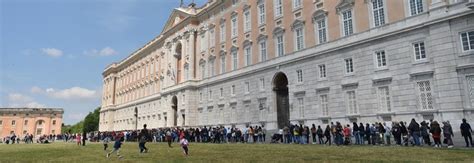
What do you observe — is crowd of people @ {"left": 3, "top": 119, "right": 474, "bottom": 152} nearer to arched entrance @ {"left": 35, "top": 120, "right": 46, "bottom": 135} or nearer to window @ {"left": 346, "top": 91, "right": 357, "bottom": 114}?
window @ {"left": 346, "top": 91, "right": 357, "bottom": 114}

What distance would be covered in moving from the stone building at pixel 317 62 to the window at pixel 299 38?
103mm

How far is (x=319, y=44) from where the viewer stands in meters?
35.8

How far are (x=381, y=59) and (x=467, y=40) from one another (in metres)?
6.76

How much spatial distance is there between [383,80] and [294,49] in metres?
11.2

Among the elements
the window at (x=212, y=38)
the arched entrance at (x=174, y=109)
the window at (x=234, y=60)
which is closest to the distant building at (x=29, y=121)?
the arched entrance at (x=174, y=109)

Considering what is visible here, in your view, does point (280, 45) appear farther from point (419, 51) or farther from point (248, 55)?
point (419, 51)

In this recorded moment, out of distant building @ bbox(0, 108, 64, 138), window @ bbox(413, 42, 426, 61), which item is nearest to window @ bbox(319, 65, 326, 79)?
window @ bbox(413, 42, 426, 61)

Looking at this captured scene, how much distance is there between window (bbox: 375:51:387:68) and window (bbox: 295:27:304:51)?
872 cm

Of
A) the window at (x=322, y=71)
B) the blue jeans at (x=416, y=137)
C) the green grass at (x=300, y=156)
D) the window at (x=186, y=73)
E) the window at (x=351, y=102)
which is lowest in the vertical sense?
the green grass at (x=300, y=156)

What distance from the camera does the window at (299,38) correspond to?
125 ft

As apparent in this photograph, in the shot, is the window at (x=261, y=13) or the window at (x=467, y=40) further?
the window at (x=261, y=13)

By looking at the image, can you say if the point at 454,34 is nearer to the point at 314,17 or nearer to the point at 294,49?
the point at 314,17

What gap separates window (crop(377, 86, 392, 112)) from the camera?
29.4 metres

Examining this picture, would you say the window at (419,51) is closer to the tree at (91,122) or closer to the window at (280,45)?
the window at (280,45)
